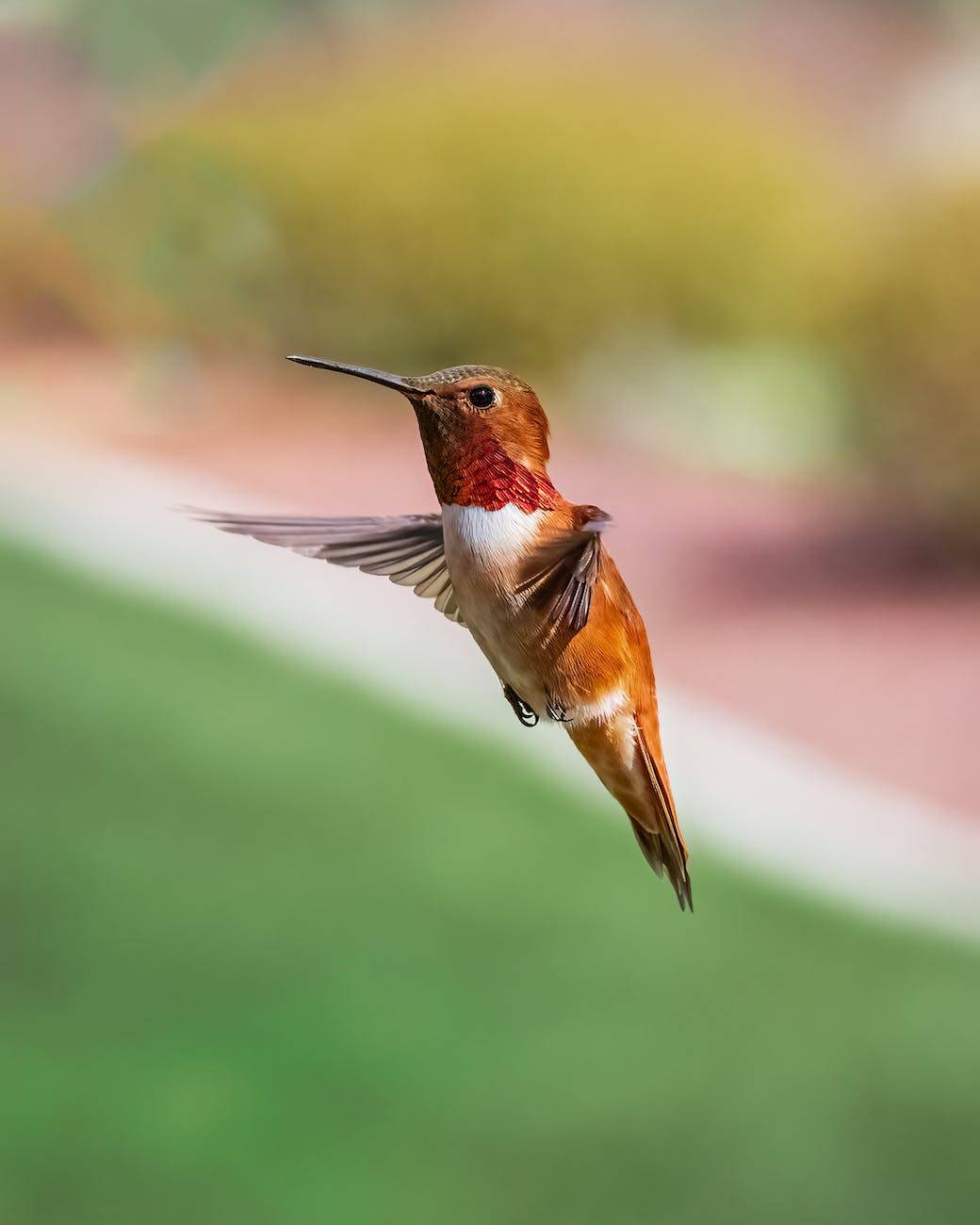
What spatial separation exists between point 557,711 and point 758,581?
6.08 meters

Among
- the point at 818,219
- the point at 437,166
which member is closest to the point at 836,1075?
the point at 437,166

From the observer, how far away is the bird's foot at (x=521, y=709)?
67 cm

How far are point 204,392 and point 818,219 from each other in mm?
3376

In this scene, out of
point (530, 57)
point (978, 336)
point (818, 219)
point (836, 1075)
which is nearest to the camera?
point (836, 1075)

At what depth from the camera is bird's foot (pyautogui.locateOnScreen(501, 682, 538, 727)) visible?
0.67 m

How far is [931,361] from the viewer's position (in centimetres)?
588

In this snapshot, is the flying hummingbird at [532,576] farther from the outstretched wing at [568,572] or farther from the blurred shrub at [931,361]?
the blurred shrub at [931,361]

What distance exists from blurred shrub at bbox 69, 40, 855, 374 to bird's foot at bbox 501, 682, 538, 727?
6.50 meters

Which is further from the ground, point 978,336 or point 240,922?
point 978,336

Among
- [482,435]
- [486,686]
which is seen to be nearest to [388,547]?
[482,435]

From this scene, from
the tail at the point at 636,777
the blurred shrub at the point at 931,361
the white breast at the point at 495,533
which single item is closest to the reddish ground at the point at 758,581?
the blurred shrub at the point at 931,361

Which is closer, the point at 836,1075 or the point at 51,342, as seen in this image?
the point at 836,1075

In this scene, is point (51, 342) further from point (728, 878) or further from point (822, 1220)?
point (822, 1220)

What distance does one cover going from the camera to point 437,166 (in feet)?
26.7
